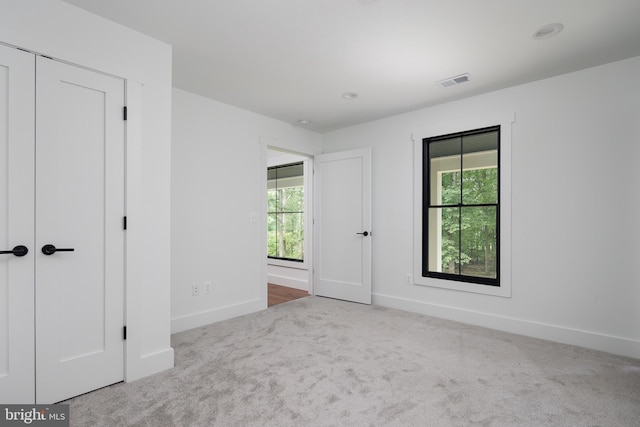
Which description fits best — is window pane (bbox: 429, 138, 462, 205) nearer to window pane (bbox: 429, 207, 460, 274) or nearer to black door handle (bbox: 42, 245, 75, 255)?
window pane (bbox: 429, 207, 460, 274)

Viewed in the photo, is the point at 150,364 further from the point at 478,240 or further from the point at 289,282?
the point at 478,240

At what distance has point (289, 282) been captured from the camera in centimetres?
571

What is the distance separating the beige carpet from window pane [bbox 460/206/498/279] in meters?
1.33

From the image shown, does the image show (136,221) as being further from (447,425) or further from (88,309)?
(447,425)

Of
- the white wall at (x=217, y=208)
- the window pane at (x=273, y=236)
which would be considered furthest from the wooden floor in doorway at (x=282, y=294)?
the window pane at (x=273, y=236)

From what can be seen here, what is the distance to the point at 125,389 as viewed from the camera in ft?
7.24

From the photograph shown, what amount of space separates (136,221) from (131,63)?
3.74ft

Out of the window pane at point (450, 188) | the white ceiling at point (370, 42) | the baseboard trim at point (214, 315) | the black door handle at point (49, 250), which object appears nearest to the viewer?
the black door handle at point (49, 250)

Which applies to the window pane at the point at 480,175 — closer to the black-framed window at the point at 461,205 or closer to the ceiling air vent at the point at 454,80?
the black-framed window at the point at 461,205

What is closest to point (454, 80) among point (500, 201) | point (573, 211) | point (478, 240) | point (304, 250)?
point (500, 201)

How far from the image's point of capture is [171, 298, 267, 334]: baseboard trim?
11.1 feet

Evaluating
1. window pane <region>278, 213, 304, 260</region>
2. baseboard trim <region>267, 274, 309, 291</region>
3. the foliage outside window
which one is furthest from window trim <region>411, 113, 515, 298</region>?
window pane <region>278, 213, 304, 260</region>

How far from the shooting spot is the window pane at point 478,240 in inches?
172

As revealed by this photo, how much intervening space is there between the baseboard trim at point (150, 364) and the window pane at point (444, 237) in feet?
11.3
